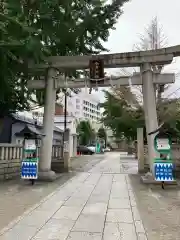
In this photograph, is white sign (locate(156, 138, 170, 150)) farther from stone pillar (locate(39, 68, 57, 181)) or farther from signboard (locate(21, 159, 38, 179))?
stone pillar (locate(39, 68, 57, 181))

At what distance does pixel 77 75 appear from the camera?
1504cm

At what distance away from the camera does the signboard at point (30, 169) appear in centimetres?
1012

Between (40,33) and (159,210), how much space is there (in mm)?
6628

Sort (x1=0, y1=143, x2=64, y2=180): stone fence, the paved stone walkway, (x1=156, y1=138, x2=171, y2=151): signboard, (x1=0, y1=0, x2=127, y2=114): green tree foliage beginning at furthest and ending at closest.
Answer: (x1=0, y1=143, x2=64, y2=180): stone fence, (x1=156, y1=138, x2=171, y2=151): signboard, (x1=0, y1=0, x2=127, y2=114): green tree foliage, the paved stone walkway

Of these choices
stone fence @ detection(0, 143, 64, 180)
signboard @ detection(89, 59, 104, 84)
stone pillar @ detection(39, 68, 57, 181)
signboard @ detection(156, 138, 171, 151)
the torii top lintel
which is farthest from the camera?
stone pillar @ detection(39, 68, 57, 181)

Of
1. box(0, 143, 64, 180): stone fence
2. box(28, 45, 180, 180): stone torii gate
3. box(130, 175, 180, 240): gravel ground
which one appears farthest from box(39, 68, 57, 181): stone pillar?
box(130, 175, 180, 240): gravel ground

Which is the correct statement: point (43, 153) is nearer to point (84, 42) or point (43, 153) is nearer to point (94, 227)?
point (84, 42)

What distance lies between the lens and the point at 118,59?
1158 centimetres

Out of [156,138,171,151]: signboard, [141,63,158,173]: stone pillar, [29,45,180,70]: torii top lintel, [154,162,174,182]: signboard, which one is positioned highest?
[29,45,180,70]: torii top lintel

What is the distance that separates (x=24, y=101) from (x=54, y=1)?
17.9 feet

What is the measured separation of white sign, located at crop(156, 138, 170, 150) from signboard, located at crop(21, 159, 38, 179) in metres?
4.27

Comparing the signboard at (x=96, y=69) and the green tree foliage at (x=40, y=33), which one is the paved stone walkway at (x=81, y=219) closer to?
the green tree foliage at (x=40, y=33)

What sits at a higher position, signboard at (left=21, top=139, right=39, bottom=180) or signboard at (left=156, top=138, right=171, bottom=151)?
signboard at (left=156, top=138, right=171, bottom=151)

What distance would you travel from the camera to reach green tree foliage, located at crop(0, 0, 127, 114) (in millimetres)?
7926
